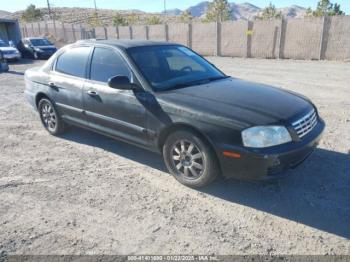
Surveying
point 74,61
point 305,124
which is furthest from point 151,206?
point 74,61

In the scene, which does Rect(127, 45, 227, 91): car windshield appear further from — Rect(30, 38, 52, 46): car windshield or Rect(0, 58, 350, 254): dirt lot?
Rect(30, 38, 52, 46): car windshield

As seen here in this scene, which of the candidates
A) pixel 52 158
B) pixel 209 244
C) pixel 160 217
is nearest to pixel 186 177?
pixel 160 217

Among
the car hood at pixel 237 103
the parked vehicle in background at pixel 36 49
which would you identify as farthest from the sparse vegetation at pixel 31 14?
the car hood at pixel 237 103

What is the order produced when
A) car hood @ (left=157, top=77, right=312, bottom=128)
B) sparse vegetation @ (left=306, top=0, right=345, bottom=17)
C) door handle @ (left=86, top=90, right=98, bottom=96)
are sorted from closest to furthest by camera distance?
car hood @ (left=157, top=77, right=312, bottom=128)
door handle @ (left=86, top=90, right=98, bottom=96)
sparse vegetation @ (left=306, top=0, right=345, bottom=17)

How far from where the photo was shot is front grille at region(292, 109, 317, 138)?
3.45 m

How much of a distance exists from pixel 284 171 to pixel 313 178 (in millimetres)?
771

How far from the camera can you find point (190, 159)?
3.73m

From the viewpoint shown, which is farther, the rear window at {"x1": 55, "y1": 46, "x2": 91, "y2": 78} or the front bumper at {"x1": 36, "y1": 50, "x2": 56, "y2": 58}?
the front bumper at {"x1": 36, "y1": 50, "x2": 56, "y2": 58}

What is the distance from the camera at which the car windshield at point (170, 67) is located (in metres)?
4.13

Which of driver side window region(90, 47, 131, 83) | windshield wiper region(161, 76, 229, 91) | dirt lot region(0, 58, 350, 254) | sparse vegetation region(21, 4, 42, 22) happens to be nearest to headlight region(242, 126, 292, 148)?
dirt lot region(0, 58, 350, 254)

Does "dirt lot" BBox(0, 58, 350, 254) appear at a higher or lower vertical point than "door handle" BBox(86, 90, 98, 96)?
lower

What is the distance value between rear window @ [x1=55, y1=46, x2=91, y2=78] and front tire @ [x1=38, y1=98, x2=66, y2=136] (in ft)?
2.34

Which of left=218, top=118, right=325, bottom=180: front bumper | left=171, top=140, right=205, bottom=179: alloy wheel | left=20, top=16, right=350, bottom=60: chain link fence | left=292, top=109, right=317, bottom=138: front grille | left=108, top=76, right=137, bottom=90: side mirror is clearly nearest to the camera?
left=218, top=118, right=325, bottom=180: front bumper

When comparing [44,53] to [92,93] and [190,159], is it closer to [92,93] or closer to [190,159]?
[92,93]
